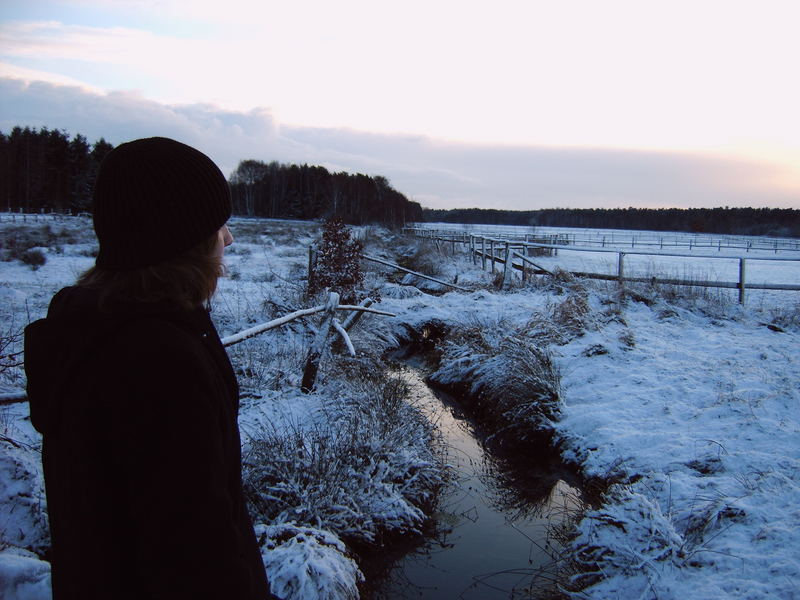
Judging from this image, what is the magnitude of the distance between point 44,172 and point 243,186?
3174 centimetres

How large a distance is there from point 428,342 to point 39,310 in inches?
272

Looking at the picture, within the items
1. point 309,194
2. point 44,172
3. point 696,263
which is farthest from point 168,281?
point 309,194

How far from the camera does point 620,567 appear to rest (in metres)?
3.66

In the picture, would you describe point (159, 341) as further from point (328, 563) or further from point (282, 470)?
point (282, 470)

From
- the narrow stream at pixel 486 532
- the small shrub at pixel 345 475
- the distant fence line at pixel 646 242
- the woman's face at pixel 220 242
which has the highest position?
the distant fence line at pixel 646 242

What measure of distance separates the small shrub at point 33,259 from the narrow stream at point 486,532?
1433cm

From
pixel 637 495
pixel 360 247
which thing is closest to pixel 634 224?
pixel 360 247

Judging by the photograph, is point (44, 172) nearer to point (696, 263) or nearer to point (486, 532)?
point (696, 263)

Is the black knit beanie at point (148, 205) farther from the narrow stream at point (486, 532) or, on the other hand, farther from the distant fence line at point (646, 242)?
the distant fence line at point (646, 242)

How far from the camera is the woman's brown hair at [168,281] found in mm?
1074

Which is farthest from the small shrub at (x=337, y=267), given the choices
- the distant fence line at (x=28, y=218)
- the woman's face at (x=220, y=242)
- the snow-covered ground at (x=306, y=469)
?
the distant fence line at (x=28, y=218)

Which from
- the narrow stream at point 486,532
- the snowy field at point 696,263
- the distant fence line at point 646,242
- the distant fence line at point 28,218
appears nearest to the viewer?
the narrow stream at point 486,532

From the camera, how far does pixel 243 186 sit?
8431cm

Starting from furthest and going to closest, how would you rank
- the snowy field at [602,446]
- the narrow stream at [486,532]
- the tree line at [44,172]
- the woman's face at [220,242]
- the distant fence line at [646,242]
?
the tree line at [44,172] < the distant fence line at [646,242] < the narrow stream at [486,532] < the snowy field at [602,446] < the woman's face at [220,242]
